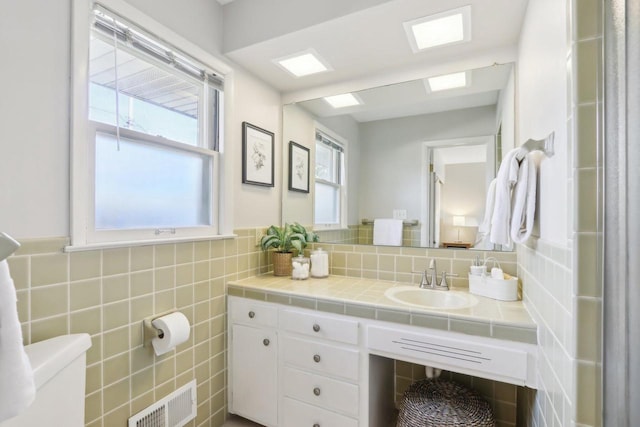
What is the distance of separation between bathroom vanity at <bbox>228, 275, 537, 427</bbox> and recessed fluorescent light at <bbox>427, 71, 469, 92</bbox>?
Result: 127 centimetres

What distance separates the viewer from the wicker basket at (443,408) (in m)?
1.34

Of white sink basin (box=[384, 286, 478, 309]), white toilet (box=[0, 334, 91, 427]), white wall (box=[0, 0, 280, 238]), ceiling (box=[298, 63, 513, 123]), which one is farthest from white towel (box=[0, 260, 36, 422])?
ceiling (box=[298, 63, 513, 123])

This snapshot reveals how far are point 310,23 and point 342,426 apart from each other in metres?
2.05

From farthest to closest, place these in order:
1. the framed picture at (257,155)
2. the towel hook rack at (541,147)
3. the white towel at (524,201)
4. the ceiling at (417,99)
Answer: the framed picture at (257,155)
the ceiling at (417,99)
the white towel at (524,201)
the towel hook rack at (541,147)

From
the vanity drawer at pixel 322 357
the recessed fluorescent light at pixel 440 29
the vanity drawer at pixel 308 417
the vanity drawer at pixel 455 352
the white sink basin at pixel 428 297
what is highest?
the recessed fluorescent light at pixel 440 29

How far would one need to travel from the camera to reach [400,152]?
2.04 metres

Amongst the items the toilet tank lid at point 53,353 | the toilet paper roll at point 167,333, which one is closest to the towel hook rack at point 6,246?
the toilet tank lid at point 53,353

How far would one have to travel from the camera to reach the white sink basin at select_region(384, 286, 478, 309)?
1600 mm

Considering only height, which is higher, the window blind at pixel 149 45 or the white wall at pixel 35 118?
the window blind at pixel 149 45

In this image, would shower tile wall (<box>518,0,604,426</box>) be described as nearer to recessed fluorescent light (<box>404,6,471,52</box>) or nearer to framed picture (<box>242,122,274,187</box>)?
recessed fluorescent light (<box>404,6,471,52</box>)

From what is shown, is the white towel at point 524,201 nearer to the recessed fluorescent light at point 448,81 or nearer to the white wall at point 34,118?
the recessed fluorescent light at point 448,81

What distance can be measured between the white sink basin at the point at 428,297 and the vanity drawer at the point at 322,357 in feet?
1.21

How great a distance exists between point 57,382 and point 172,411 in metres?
0.77

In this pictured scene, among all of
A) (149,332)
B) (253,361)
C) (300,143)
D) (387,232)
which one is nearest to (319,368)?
(253,361)
